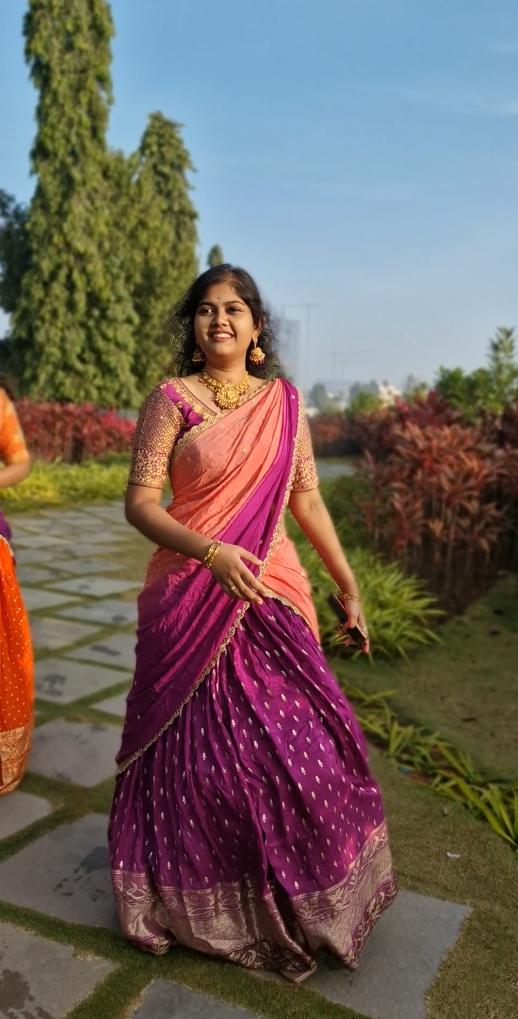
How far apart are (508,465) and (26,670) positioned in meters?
4.28

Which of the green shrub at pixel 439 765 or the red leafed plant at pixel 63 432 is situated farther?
the red leafed plant at pixel 63 432

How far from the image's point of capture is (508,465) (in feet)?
20.7

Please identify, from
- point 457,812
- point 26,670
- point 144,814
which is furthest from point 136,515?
point 457,812

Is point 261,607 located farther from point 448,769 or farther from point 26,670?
point 448,769

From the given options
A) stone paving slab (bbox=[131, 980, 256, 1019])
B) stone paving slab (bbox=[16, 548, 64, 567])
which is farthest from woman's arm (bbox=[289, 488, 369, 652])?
stone paving slab (bbox=[16, 548, 64, 567])

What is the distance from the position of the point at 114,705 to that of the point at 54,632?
1.24 m

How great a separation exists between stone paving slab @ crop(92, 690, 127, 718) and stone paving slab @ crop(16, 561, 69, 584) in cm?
250

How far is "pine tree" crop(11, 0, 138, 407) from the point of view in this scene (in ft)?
62.1

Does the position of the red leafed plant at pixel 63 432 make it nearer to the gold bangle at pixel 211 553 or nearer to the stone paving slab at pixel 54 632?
the stone paving slab at pixel 54 632

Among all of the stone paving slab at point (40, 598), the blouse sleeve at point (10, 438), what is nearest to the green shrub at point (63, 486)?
the stone paving slab at point (40, 598)

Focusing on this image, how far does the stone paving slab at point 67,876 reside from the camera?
2.34m

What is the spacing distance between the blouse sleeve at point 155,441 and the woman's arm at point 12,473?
1021mm

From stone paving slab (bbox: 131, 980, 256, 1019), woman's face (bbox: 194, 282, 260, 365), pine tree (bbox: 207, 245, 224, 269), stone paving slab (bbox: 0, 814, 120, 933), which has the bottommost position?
stone paving slab (bbox: 0, 814, 120, 933)

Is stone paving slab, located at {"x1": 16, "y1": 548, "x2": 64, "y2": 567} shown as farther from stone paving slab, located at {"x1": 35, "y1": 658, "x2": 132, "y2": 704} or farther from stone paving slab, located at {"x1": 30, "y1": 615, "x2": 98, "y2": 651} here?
stone paving slab, located at {"x1": 35, "y1": 658, "x2": 132, "y2": 704}
